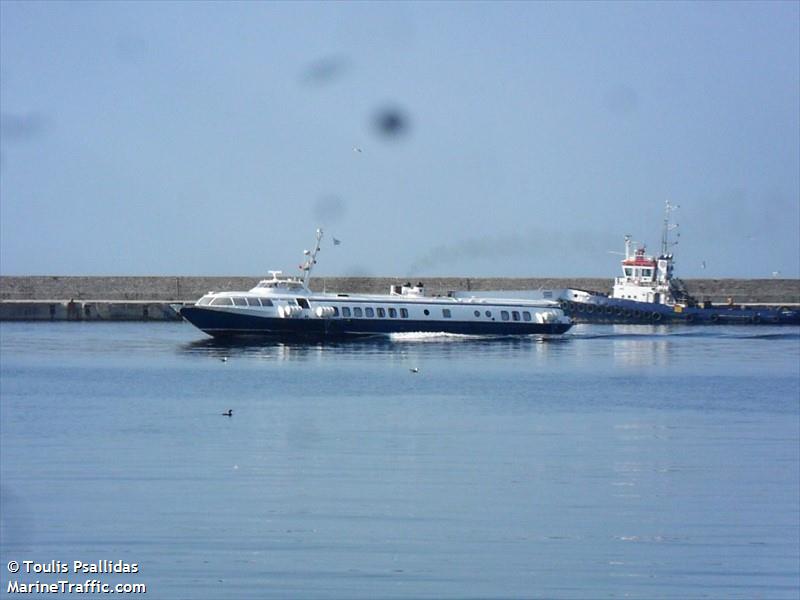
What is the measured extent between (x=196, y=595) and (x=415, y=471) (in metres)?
8.89

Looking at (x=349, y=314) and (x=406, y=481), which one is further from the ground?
(x=349, y=314)

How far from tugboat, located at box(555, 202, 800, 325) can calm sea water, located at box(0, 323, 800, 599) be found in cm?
2938

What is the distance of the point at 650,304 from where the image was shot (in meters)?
76.4

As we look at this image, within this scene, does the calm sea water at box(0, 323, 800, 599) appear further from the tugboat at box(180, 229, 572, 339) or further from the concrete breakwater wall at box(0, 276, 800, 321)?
the concrete breakwater wall at box(0, 276, 800, 321)

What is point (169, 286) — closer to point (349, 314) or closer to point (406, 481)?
point (349, 314)

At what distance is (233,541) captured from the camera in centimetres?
1884

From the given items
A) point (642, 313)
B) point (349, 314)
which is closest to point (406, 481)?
point (349, 314)

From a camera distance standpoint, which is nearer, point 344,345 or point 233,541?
point 233,541

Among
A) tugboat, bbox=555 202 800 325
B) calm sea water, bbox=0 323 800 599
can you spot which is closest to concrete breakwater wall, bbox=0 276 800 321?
tugboat, bbox=555 202 800 325

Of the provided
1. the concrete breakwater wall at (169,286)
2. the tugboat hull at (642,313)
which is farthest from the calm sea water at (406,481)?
the concrete breakwater wall at (169,286)

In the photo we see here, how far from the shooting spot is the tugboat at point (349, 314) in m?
57.4

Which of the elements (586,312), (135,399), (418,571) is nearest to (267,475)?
(418,571)

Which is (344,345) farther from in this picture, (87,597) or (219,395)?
(87,597)

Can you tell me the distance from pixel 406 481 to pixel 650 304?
2155 inches
